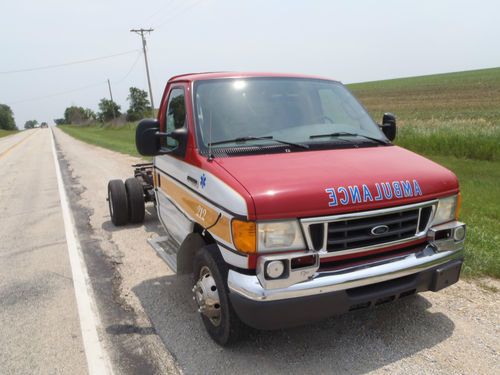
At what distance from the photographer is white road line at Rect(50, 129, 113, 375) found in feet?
10.6

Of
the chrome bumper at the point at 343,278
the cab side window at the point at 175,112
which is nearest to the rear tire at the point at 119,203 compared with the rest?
the cab side window at the point at 175,112

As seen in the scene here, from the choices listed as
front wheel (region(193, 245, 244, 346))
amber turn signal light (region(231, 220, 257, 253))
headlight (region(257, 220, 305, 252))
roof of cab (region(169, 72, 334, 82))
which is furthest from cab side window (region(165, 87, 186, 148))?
headlight (region(257, 220, 305, 252))

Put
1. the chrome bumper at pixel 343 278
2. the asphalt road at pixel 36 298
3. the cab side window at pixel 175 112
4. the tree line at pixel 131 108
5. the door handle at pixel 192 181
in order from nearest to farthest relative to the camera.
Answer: the chrome bumper at pixel 343 278 < the asphalt road at pixel 36 298 < the door handle at pixel 192 181 < the cab side window at pixel 175 112 < the tree line at pixel 131 108

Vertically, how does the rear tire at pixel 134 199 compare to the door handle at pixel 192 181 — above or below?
below

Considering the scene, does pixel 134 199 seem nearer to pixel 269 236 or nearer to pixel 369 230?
pixel 269 236

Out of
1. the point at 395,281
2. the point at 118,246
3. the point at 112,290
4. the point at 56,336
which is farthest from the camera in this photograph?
the point at 118,246

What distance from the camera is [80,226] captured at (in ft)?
23.8

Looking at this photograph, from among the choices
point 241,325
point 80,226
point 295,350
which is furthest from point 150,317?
point 80,226

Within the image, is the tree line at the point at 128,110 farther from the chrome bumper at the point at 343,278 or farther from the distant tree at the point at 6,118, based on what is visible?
the chrome bumper at the point at 343,278

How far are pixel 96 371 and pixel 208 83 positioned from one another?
99.3 inches

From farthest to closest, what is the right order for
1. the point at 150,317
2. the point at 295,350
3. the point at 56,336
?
the point at 150,317, the point at 56,336, the point at 295,350

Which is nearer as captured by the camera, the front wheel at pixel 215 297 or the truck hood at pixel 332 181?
the truck hood at pixel 332 181

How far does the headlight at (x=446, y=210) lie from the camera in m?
3.27

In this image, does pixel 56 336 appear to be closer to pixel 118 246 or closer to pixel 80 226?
pixel 118 246
